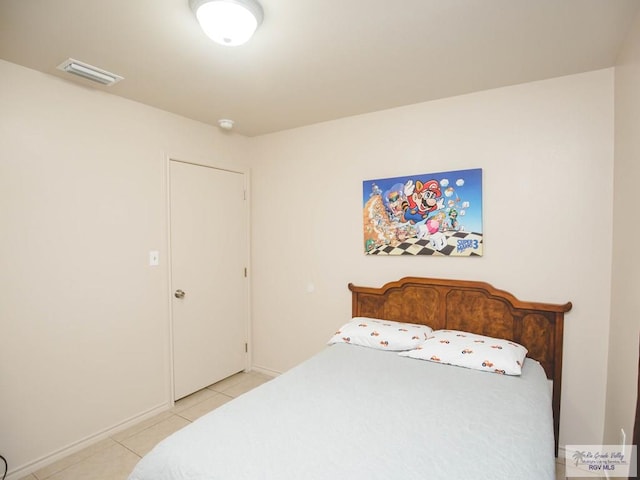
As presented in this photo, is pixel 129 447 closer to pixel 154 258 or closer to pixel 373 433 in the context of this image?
pixel 154 258

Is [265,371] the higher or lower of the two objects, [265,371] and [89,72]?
the lower

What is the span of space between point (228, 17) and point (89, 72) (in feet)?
3.91

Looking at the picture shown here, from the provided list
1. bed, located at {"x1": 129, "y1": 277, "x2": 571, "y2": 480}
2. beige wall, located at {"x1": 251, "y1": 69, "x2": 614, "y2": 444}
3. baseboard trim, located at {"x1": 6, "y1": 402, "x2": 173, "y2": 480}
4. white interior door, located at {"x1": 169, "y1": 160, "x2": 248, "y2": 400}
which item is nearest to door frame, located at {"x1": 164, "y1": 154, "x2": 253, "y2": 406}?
white interior door, located at {"x1": 169, "y1": 160, "x2": 248, "y2": 400}

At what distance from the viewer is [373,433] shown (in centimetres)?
140

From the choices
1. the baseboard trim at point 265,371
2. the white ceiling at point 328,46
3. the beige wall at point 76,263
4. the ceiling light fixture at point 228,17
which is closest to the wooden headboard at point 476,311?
the baseboard trim at point 265,371

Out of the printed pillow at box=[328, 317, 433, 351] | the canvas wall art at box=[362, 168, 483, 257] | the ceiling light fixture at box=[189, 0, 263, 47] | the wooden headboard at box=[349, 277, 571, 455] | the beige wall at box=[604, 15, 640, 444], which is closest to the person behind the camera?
the ceiling light fixture at box=[189, 0, 263, 47]

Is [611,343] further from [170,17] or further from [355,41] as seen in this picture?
[170,17]

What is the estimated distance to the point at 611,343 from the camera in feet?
6.64

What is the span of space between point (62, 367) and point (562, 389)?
3.25 metres

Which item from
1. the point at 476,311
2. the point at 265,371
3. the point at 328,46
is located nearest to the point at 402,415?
the point at 476,311

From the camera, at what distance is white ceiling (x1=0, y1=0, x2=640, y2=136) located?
156cm

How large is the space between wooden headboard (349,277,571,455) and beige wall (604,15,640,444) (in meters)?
0.29

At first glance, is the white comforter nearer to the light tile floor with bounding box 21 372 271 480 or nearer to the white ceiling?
the light tile floor with bounding box 21 372 271 480

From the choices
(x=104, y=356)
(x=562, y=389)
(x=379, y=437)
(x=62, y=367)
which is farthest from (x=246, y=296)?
(x=562, y=389)
